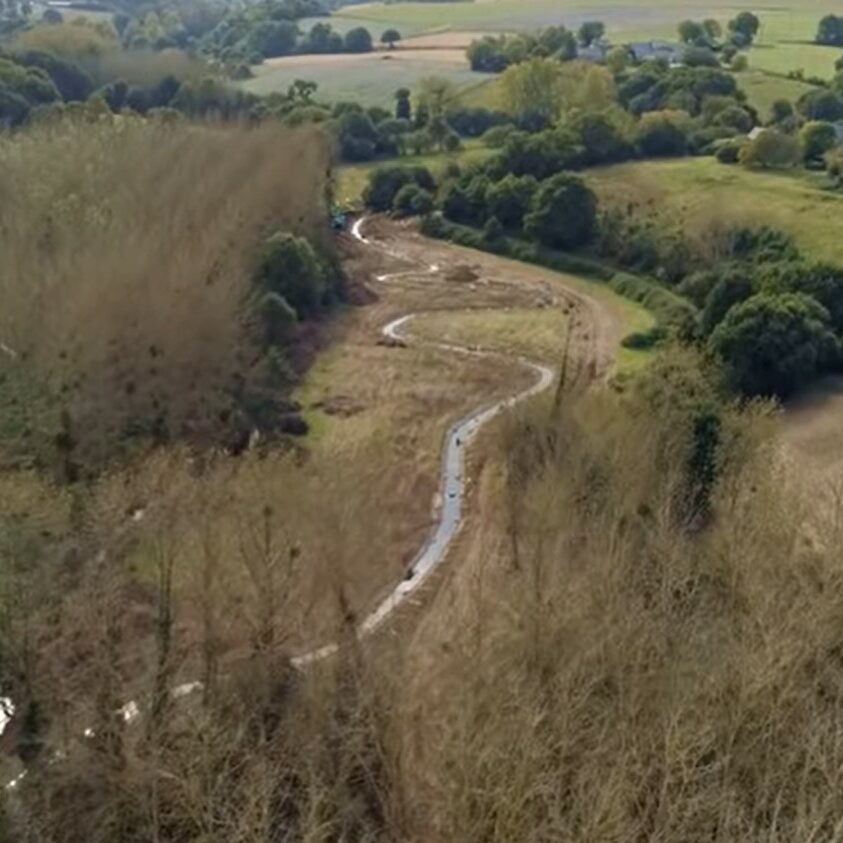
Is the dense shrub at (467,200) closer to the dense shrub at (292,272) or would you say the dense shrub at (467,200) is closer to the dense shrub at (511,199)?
the dense shrub at (511,199)

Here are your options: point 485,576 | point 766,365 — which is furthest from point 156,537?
Answer: point 766,365

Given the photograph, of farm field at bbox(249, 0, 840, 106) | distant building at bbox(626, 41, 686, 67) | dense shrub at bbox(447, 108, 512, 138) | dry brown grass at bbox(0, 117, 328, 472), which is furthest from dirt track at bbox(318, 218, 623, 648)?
distant building at bbox(626, 41, 686, 67)

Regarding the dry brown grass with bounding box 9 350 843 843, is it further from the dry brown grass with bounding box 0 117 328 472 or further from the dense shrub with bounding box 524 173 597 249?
the dense shrub with bounding box 524 173 597 249

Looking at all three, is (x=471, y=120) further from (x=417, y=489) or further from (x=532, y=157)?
(x=417, y=489)

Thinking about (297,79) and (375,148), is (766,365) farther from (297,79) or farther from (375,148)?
(297,79)

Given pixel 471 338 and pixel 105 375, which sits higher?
pixel 105 375

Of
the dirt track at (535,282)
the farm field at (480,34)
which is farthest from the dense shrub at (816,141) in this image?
the dirt track at (535,282)

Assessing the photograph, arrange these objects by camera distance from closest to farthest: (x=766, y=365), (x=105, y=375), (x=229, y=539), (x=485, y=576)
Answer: (x=229, y=539)
(x=485, y=576)
(x=105, y=375)
(x=766, y=365)
